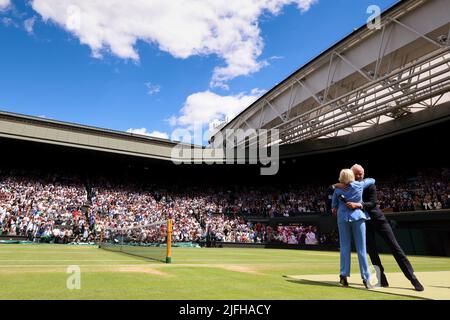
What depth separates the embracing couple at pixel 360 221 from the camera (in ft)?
19.3

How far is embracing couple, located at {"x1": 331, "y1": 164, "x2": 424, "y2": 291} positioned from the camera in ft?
19.3

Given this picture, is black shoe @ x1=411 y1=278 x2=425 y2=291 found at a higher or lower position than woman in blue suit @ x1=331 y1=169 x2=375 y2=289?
lower

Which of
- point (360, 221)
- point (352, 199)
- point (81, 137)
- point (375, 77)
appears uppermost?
point (375, 77)

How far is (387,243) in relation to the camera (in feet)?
20.1

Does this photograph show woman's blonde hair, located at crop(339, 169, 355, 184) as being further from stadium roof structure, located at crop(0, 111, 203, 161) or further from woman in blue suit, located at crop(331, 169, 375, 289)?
stadium roof structure, located at crop(0, 111, 203, 161)

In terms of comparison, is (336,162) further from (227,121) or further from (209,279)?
(209,279)

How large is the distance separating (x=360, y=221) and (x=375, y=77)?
593 inches

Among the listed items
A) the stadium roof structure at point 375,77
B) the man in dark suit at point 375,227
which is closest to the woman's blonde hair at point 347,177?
the man in dark suit at point 375,227

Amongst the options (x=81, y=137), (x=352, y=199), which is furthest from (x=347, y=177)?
(x=81, y=137)

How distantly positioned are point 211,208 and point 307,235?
11.4 metres

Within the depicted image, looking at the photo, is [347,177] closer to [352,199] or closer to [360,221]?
[352,199]

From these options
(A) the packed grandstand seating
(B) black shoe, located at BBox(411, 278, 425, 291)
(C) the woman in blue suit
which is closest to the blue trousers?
(C) the woman in blue suit

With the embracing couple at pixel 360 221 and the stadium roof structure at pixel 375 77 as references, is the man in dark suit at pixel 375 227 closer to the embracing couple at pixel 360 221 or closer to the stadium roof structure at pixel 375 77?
the embracing couple at pixel 360 221

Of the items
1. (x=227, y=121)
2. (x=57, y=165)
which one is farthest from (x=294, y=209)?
(x=57, y=165)
